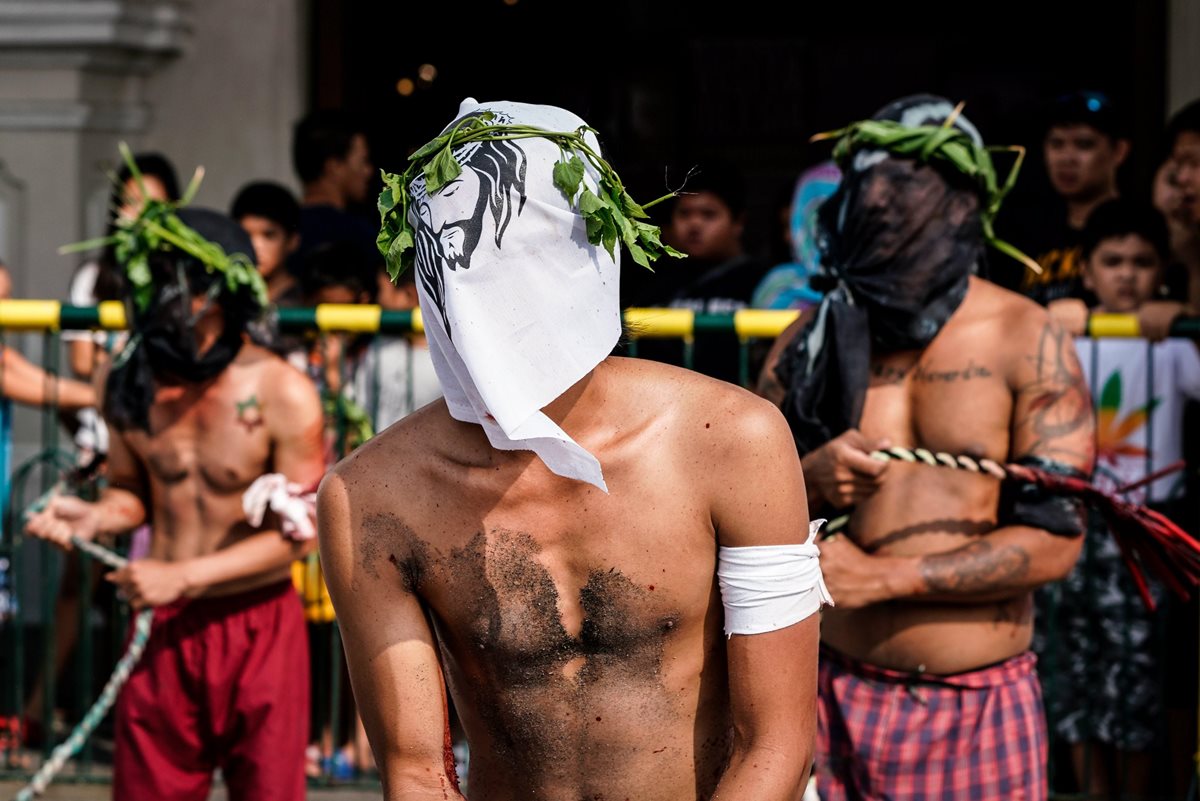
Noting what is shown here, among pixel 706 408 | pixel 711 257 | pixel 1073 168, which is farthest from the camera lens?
pixel 711 257

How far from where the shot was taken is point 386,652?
8.61ft

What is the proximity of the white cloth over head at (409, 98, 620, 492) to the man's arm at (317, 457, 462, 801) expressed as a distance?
29cm

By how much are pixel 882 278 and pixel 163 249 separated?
2.20m

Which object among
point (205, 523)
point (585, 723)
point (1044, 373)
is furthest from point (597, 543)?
point (205, 523)

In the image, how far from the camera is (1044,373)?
3.89 m

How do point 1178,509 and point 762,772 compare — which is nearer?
point 762,772

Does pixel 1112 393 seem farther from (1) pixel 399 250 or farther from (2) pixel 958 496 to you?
(1) pixel 399 250

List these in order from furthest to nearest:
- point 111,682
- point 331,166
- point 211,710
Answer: point 331,166 < point 111,682 < point 211,710

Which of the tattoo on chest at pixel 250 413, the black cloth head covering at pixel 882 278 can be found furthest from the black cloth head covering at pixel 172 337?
the black cloth head covering at pixel 882 278

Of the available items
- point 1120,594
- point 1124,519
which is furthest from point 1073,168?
point 1124,519

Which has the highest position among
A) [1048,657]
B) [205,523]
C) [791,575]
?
[791,575]

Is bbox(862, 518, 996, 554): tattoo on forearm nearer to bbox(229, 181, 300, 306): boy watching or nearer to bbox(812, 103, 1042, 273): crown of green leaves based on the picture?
bbox(812, 103, 1042, 273): crown of green leaves

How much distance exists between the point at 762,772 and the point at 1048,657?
3240 millimetres

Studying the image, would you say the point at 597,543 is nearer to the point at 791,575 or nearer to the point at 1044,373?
the point at 791,575
